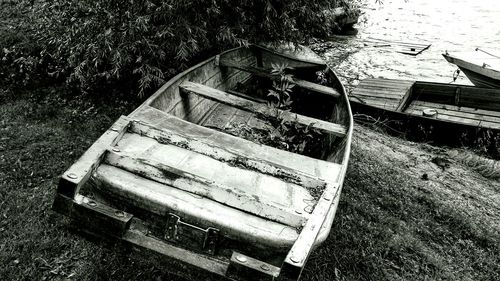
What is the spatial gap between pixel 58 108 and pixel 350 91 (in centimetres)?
618

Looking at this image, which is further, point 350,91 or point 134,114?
point 350,91

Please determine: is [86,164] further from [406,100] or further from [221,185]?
[406,100]

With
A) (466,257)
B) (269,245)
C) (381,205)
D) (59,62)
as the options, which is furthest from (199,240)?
(59,62)

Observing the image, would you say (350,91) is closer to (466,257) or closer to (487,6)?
(466,257)

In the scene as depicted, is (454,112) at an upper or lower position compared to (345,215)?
lower

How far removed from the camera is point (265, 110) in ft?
14.5

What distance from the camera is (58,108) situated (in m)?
5.29

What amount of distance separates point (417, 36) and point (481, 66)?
7.20 metres

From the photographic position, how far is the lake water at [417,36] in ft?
37.7

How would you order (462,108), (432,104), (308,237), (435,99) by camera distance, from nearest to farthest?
(308,237)
(462,108)
(432,104)
(435,99)

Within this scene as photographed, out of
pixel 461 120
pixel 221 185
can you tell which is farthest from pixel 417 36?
pixel 221 185

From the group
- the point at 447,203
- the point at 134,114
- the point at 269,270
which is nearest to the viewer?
the point at 269,270

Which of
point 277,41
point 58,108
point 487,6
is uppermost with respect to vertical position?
point 277,41

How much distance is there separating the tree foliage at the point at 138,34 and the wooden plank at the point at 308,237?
3.00 m
